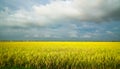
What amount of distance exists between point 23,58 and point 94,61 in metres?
3.68

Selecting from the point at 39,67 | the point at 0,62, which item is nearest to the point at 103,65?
the point at 39,67

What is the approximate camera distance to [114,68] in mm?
8500

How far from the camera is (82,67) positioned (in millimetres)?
8109

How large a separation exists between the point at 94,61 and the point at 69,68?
1582 mm

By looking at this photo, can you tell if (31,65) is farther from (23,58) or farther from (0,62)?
(0,62)

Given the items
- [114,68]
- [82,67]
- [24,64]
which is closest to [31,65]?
[24,64]

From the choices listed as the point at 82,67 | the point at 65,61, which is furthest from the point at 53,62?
the point at 82,67

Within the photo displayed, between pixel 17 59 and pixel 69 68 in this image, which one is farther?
pixel 17 59

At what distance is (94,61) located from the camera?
900 centimetres

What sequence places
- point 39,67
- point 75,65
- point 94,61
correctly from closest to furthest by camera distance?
1. point 39,67
2. point 75,65
3. point 94,61

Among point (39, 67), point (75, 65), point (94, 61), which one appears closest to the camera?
point (39, 67)

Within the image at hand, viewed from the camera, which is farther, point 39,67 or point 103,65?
point 103,65

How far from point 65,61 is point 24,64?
6.67ft

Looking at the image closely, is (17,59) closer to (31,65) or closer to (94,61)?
(31,65)
